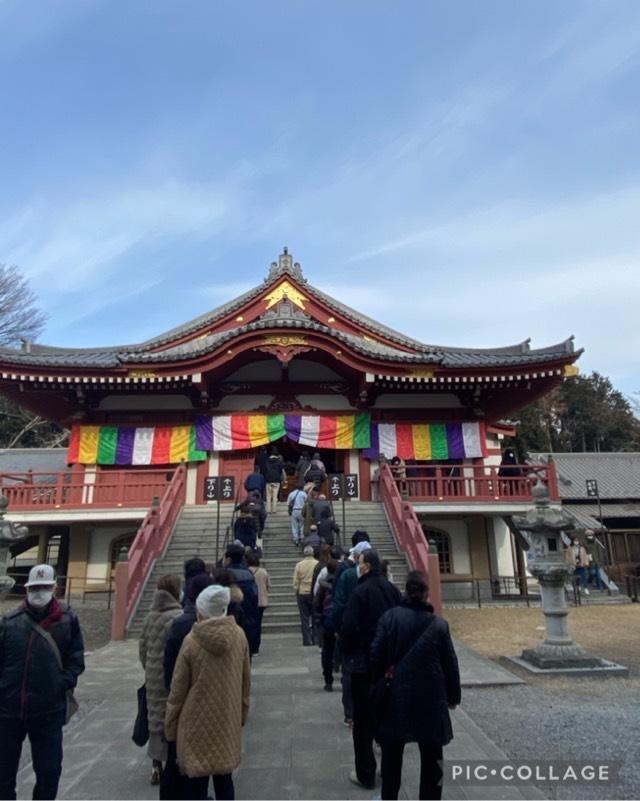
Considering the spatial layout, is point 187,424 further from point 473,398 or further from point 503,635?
point 503,635

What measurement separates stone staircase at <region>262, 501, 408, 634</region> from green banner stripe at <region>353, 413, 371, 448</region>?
1.97 m

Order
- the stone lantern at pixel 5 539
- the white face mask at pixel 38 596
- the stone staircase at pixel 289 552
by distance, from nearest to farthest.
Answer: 1. the white face mask at pixel 38 596
2. the stone lantern at pixel 5 539
3. the stone staircase at pixel 289 552

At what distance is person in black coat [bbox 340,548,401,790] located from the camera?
4.11 meters

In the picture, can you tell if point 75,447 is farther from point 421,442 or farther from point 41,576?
point 41,576

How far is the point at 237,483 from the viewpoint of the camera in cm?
1631

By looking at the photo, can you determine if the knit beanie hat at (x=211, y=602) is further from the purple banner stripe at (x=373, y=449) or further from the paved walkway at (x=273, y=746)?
the purple banner stripe at (x=373, y=449)

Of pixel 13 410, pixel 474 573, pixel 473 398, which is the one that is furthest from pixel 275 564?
pixel 13 410

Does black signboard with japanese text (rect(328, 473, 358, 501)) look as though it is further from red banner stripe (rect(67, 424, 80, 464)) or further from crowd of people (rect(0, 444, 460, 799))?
crowd of people (rect(0, 444, 460, 799))

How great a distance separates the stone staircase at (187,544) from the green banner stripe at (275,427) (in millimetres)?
2467

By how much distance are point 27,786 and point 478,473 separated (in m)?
14.6

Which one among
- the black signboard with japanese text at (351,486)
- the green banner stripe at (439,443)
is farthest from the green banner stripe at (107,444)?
the green banner stripe at (439,443)

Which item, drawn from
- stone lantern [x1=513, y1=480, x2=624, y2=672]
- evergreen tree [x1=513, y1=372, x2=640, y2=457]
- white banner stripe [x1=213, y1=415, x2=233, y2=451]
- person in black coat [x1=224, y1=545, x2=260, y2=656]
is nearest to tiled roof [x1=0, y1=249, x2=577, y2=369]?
white banner stripe [x1=213, y1=415, x2=233, y2=451]

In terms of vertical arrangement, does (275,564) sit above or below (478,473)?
below

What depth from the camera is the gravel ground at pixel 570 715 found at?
15.3 ft
